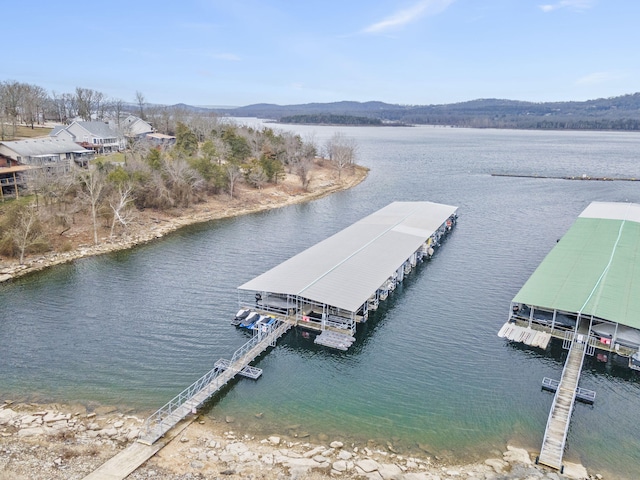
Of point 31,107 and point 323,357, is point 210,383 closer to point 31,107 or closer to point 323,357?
point 323,357

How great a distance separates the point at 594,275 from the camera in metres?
37.9

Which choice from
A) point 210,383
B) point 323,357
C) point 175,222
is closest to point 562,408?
point 323,357

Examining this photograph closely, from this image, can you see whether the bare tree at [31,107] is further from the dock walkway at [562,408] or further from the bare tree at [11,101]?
the dock walkway at [562,408]

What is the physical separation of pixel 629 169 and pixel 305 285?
4734 inches

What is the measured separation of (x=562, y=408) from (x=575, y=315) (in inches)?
430

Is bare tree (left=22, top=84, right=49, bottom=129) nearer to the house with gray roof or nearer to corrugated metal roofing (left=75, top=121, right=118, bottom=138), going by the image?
corrugated metal roofing (left=75, top=121, right=118, bottom=138)

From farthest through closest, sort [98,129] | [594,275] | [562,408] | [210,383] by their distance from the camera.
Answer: [98,129] → [594,275] → [210,383] → [562,408]

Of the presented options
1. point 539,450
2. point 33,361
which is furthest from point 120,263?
point 539,450

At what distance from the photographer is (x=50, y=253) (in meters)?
49.6

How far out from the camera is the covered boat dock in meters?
33.9

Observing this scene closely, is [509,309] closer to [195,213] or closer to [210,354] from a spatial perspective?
[210,354]

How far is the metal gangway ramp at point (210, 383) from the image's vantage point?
76.7 ft

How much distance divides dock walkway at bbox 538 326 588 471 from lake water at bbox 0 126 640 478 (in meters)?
0.80

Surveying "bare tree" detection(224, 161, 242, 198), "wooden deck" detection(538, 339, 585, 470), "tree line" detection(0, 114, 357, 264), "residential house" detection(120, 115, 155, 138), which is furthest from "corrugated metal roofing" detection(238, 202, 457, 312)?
"residential house" detection(120, 115, 155, 138)
